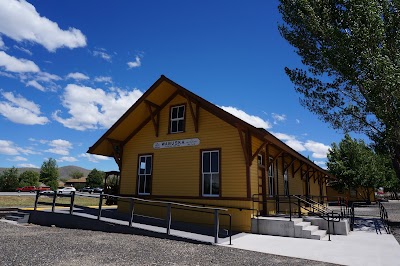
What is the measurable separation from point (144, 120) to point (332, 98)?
37.8 feet

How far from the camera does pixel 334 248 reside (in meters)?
8.28

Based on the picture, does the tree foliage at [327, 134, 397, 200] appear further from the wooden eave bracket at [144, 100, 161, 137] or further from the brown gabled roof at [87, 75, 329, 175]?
the wooden eave bracket at [144, 100, 161, 137]

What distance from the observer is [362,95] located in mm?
15945

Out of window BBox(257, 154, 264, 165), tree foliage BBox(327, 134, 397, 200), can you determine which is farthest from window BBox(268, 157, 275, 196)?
tree foliage BBox(327, 134, 397, 200)

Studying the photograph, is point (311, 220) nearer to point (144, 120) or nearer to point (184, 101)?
point (184, 101)

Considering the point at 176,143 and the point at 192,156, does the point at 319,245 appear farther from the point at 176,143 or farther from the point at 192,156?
the point at 176,143

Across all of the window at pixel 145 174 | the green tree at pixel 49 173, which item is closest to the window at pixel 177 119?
the window at pixel 145 174

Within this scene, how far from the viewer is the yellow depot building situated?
36.3 feet

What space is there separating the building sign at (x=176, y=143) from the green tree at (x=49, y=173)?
72281 mm

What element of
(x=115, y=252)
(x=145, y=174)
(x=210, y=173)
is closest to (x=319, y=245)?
(x=210, y=173)

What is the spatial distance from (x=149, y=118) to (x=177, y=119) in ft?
5.62

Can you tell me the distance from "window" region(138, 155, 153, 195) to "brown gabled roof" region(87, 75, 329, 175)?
159 centimetres

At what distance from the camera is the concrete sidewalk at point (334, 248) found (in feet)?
23.1

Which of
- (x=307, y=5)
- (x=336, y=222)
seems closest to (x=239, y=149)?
(x=336, y=222)
